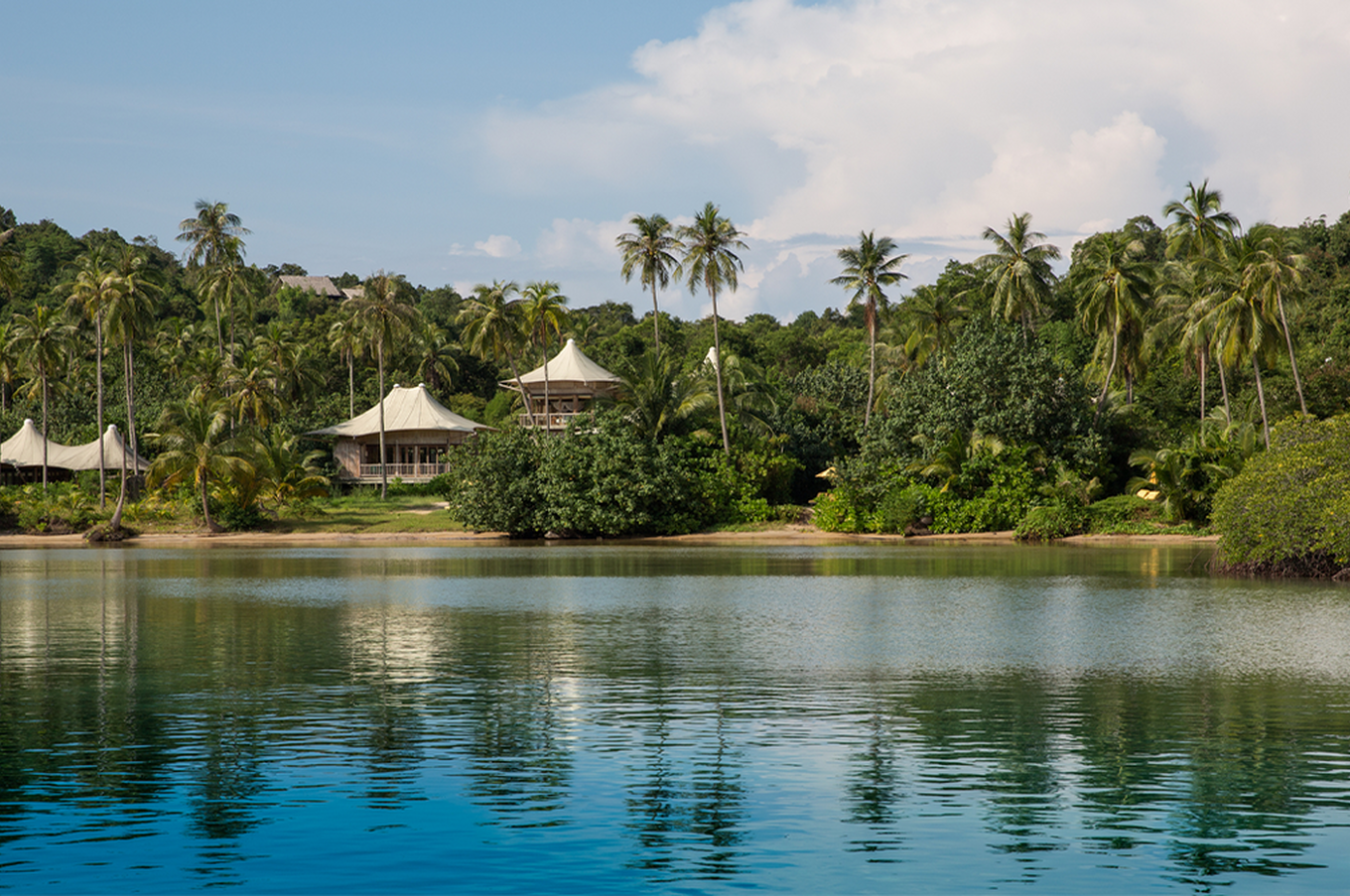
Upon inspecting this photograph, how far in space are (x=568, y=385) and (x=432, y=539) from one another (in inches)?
775

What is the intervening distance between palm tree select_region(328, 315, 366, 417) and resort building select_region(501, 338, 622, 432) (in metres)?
11.5

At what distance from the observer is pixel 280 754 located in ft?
39.1

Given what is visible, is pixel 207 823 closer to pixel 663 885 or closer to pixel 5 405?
pixel 663 885

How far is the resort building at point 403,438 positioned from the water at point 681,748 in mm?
48452

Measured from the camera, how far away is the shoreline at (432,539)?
5309 centimetres

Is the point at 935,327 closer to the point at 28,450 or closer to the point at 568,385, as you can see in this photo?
the point at 568,385

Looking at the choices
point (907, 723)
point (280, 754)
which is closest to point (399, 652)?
point (280, 754)

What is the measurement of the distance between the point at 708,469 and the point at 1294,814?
4897 centimetres

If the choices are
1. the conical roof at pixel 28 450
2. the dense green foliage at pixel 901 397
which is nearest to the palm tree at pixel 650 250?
the dense green foliage at pixel 901 397

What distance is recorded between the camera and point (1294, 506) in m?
30.5

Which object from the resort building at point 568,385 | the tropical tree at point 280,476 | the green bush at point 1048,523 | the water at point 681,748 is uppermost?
the resort building at point 568,385

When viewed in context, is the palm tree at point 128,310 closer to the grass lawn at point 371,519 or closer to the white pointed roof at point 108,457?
the grass lawn at point 371,519

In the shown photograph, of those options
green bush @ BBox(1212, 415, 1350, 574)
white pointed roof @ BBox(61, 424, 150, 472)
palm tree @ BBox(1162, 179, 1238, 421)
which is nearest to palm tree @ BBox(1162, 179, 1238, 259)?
palm tree @ BBox(1162, 179, 1238, 421)

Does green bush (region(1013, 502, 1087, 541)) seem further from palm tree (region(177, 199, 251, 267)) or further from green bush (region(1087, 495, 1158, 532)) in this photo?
palm tree (region(177, 199, 251, 267))
